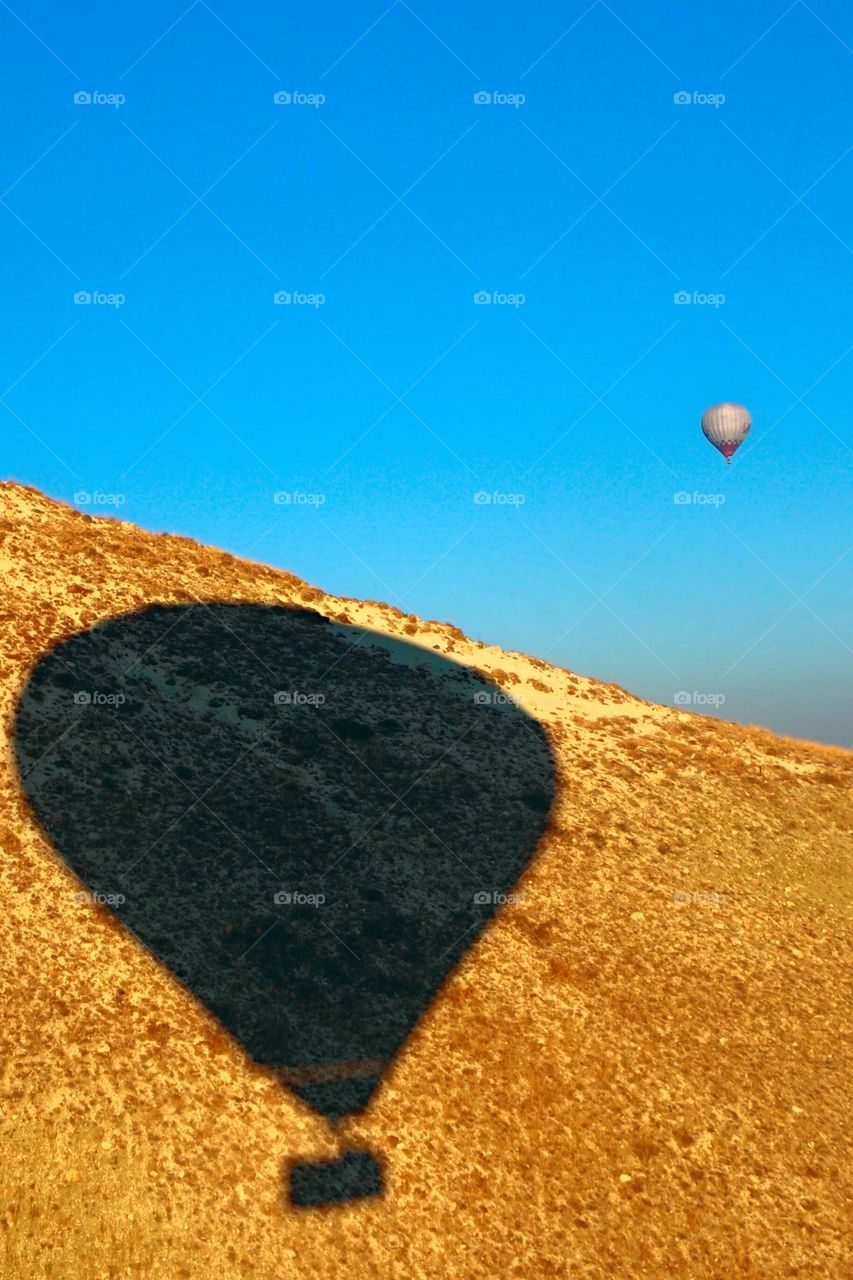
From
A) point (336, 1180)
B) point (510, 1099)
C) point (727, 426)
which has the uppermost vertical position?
point (727, 426)

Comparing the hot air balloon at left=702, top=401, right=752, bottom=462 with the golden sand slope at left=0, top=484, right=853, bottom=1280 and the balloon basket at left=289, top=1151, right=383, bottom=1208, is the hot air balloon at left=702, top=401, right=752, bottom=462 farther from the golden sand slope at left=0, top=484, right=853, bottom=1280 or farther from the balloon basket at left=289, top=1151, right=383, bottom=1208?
the balloon basket at left=289, top=1151, right=383, bottom=1208

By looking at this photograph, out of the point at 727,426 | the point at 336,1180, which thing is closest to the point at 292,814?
the point at 336,1180

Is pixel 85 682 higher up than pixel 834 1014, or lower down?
lower down

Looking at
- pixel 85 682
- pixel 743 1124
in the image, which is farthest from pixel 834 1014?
pixel 85 682

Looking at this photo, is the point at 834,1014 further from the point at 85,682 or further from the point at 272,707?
the point at 85,682

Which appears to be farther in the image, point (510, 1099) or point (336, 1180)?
point (510, 1099)

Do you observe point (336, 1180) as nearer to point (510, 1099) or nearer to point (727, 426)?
point (510, 1099)
